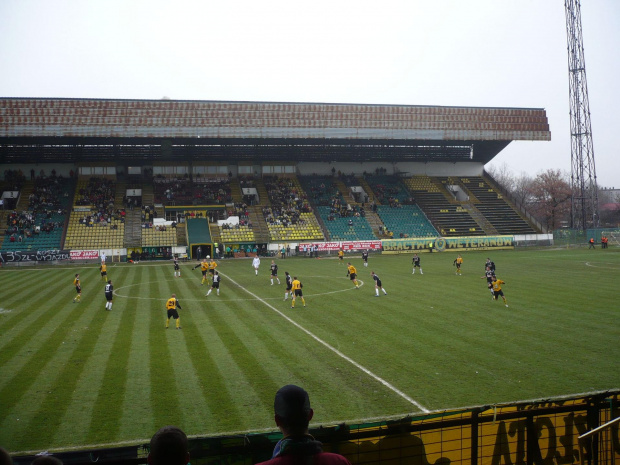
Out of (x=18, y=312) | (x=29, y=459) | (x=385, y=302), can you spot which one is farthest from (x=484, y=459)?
(x=18, y=312)

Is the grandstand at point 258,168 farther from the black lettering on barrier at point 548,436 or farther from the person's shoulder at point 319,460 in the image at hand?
the person's shoulder at point 319,460

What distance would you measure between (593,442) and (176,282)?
3348 cm

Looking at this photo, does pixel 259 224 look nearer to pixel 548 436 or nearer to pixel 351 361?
pixel 351 361

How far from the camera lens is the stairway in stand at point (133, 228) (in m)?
58.4

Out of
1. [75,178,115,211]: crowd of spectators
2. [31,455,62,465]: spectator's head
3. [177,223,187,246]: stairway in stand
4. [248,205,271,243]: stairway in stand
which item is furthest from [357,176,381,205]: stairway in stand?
[31,455,62,465]: spectator's head

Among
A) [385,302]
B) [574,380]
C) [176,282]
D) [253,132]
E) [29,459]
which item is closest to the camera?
[29,459]

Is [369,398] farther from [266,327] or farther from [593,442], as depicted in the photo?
[266,327]

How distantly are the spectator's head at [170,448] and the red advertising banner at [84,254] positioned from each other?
56.3 metres

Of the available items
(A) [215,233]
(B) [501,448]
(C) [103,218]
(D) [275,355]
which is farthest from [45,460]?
(C) [103,218]

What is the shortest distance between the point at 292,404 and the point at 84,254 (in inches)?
2234

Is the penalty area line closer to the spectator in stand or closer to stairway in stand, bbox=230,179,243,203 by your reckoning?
the spectator in stand

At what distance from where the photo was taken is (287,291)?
2689 cm

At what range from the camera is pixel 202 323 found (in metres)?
21.7

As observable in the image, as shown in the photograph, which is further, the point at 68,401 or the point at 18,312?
the point at 18,312
